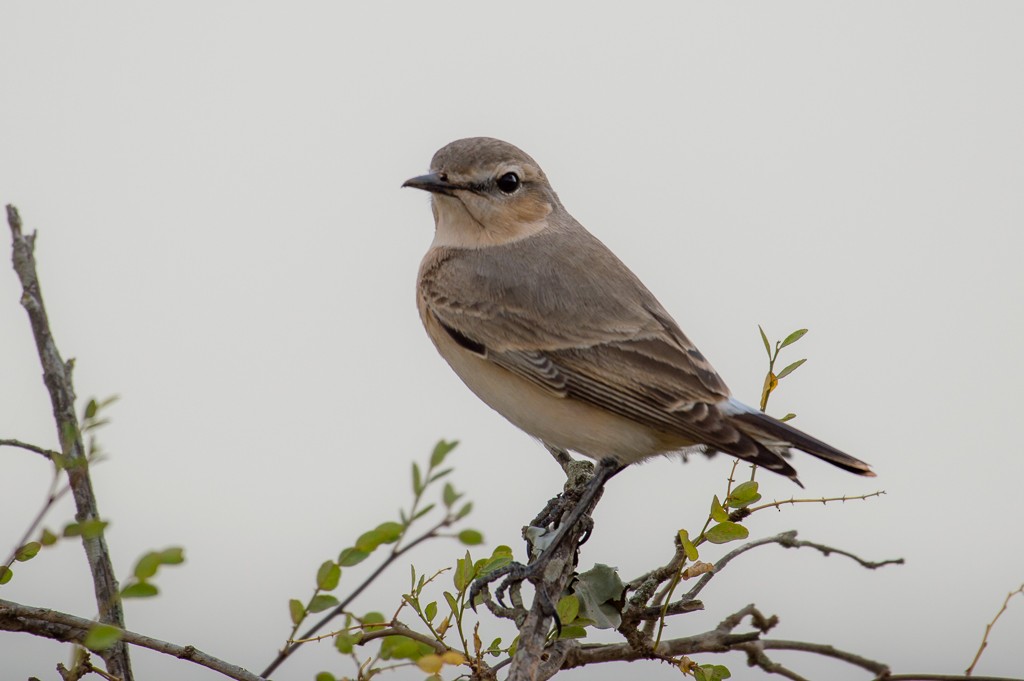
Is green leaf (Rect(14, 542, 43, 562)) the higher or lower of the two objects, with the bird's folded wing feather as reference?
lower

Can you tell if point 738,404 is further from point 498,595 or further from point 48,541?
point 48,541

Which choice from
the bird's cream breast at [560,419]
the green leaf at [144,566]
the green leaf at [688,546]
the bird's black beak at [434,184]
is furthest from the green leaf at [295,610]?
the bird's black beak at [434,184]

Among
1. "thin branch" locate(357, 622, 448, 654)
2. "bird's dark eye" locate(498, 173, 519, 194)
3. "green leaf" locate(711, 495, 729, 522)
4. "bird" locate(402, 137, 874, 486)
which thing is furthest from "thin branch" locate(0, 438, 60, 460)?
"bird's dark eye" locate(498, 173, 519, 194)

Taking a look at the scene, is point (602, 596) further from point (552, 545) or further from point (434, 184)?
point (434, 184)

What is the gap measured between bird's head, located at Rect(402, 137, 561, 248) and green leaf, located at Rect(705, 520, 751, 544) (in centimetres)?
331

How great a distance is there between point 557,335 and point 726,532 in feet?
8.09

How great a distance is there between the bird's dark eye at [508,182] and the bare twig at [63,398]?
3.82 meters

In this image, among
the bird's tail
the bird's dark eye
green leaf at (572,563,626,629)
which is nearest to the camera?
green leaf at (572,563,626,629)

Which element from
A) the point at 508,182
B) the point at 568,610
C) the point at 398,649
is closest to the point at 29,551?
the point at 398,649

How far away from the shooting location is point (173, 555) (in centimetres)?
205

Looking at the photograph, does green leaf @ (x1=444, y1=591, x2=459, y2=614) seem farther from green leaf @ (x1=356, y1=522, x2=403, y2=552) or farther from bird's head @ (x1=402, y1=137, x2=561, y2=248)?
bird's head @ (x1=402, y1=137, x2=561, y2=248)

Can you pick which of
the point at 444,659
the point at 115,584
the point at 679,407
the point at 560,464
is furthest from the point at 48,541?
the point at 560,464

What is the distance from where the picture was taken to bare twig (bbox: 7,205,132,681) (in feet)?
9.67

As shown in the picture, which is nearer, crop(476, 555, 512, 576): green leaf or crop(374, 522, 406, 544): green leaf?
crop(374, 522, 406, 544): green leaf
